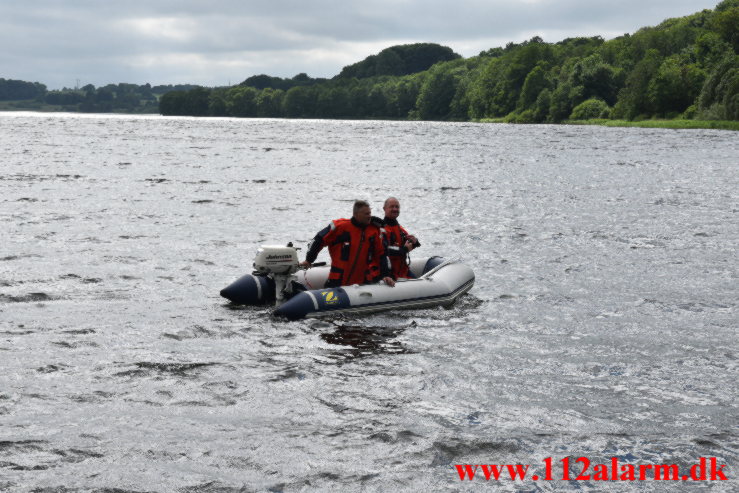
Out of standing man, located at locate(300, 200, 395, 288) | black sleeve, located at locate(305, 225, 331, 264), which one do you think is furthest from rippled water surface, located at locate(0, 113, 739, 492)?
black sleeve, located at locate(305, 225, 331, 264)

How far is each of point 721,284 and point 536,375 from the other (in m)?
6.56

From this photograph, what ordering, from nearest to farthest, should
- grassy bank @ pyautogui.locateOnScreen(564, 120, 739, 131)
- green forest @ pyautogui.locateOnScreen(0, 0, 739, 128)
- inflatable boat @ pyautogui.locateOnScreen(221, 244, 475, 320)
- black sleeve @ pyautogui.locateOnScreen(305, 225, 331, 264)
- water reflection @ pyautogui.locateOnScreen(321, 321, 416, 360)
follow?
water reflection @ pyautogui.locateOnScreen(321, 321, 416, 360)
inflatable boat @ pyautogui.locateOnScreen(221, 244, 475, 320)
black sleeve @ pyautogui.locateOnScreen(305, 225, 331, 264)
grassy bank @ pyautogui.locateOnScreen(564, 120, 739, 131)
green forest @ pyautogui.locateOnScreen(0, 0, 739, 128)

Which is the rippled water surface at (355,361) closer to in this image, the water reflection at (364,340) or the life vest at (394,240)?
the water reflection at (364,340)

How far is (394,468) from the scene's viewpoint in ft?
21.8

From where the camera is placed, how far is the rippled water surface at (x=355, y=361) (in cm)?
676

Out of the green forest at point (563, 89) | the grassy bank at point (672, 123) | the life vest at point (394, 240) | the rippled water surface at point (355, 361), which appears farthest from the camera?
the green forest at point (563, 89)

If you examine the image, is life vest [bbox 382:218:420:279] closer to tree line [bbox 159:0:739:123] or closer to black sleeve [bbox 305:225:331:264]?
black sleeve [bbox 305:225:331:264]

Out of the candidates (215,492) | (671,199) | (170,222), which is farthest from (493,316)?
(671,199)

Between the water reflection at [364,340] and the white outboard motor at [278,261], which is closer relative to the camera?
the water reflection at [364,340]

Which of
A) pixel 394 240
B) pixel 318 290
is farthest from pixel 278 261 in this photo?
pixel 394 240

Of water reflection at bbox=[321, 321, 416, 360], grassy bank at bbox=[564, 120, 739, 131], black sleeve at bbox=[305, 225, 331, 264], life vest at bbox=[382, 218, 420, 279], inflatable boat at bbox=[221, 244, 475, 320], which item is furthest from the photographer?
grassy bank at bbox=[564, 120, 739, 131]

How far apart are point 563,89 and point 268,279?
93251 mm

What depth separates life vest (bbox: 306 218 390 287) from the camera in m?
11.2

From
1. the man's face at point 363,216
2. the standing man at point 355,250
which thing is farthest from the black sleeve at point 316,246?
the man's face at point 363,216
